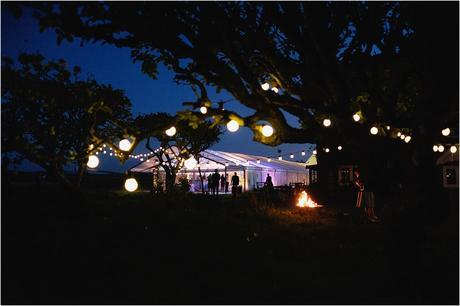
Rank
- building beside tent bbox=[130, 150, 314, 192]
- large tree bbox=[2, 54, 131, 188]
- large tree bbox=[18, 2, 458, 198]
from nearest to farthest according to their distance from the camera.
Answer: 1. large tree bbox=[18, 2, 458, 198]
2. large tree bbox=[2, 54, 131, 188]
3. building beside tent bbox=[130, 150, 314, 192]

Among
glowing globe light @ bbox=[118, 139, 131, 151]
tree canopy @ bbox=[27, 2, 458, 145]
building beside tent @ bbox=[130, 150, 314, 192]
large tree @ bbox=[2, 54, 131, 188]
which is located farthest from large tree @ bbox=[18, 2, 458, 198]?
building beside tent @ bbox=[130, 150, 314, 192]

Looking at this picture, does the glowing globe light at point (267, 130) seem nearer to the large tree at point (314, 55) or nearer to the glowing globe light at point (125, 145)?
the large tree at point (314, 55)

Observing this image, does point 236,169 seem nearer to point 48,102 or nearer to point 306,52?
point 48,102

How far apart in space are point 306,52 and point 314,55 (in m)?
0.16

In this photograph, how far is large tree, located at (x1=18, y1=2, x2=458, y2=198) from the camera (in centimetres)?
377

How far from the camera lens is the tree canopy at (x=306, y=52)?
149 inches

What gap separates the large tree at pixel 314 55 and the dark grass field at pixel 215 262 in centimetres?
150

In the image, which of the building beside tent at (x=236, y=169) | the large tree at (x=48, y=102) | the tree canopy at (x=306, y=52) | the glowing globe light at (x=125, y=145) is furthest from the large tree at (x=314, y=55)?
the building beside tent at (x=236, y=169)

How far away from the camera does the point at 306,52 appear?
535 centimetres

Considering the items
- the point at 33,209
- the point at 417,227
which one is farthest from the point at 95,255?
the point at 33,209

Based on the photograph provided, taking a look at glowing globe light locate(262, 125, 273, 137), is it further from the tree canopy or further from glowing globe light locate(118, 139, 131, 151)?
glowing globe light locate(118, 139, 131, 151)

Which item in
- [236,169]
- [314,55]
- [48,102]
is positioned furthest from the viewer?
[236,169]

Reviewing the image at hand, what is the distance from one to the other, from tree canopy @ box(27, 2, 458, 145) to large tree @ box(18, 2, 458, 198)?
2cm

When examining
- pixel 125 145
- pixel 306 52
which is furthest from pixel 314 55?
pixel 125 145
